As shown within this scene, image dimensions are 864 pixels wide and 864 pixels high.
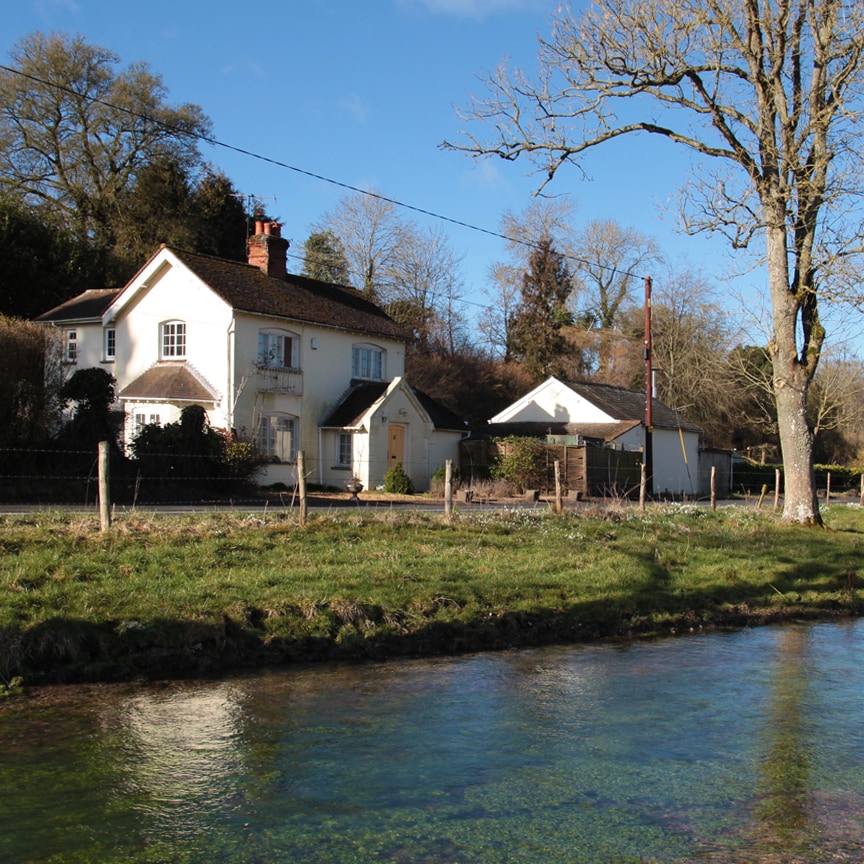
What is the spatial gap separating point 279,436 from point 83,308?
12437 mm

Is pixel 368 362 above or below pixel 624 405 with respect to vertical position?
above

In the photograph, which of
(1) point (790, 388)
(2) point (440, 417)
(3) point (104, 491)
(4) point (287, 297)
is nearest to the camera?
(3) point (104, 491)

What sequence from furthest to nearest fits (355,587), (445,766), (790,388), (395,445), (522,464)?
1. (522,464)
2. (395,445)
3. (790,388)
4. (355,587)
5. (445,766)

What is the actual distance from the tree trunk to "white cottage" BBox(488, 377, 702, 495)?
20.1 metres

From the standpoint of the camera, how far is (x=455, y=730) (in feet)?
28.5

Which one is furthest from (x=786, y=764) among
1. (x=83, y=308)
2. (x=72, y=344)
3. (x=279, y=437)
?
(x=83, y=308)

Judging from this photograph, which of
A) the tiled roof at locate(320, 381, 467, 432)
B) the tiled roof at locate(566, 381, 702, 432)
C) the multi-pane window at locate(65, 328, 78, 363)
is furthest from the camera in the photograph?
the tiled roof at locate(566, 381, 702, 432)

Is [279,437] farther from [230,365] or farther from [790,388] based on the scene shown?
[790,388]

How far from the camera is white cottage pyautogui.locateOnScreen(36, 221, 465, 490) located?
34219 mm

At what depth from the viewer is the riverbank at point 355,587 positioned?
10.9 meters

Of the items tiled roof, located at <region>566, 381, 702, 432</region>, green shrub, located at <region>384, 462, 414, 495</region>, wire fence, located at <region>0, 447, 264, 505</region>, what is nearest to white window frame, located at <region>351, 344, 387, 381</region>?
green shrub, located at <region>384, 462, 414, 495</region>

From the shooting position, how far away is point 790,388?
73.8ft

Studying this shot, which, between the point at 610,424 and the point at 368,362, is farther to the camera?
the point at 610,424

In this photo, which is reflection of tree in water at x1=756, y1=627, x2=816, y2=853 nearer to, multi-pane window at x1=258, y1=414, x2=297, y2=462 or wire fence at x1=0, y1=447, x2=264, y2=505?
wire fence at x1=0, y1=447, x2=264, y2=505
